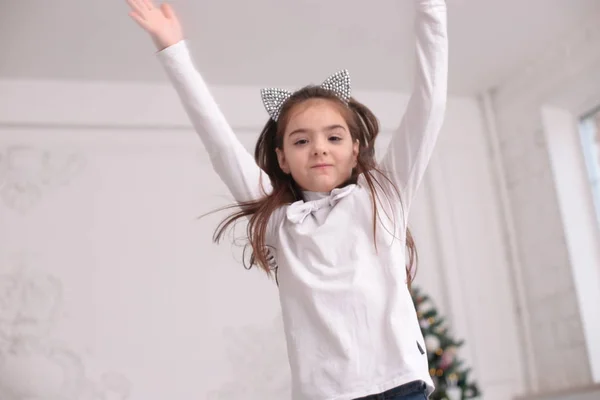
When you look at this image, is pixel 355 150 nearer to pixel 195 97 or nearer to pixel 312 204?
pixel 312 204

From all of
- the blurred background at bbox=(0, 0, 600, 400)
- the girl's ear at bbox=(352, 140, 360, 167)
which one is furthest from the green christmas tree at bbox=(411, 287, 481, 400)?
the girl's ear at bbox=(352, 140, 360, 167)

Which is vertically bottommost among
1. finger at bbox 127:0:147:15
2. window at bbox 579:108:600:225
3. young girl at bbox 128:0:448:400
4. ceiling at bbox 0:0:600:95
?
young girl at bbox 128:0:448:400

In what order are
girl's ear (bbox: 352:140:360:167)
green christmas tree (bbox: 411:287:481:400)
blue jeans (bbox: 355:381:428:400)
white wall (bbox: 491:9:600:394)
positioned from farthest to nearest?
white wall (bbox: 491:9:600:394) → green christmas tree (bbox: 411:287:481:400) → girl's ear (bbox: 352:140:360:167) → blue jeans (bbox: 355:381:428:400)

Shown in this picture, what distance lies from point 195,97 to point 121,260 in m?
2.38

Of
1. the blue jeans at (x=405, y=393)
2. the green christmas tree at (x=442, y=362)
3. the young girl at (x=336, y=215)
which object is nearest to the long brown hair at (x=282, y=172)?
the young girl at (x=336, y=215)

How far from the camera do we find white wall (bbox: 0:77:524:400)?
11.8 feet

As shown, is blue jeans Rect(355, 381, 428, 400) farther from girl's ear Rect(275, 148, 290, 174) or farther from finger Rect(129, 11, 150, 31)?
finger Rect(129, 11, 150, 31)

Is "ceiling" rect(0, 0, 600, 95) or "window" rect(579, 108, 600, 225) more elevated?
"ceiling" rect(0, 0, 600, 95)

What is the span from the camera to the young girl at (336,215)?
4.63 ft

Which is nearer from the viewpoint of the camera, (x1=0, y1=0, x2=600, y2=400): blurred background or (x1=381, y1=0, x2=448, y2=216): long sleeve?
(x1=381, y1=0, x2=448, y2=216): long sleeve

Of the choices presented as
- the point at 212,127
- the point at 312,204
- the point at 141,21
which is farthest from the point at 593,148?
the point at 141,21

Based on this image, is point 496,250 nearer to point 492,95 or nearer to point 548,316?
point 548,316

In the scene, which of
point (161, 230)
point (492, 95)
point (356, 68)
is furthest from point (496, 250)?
point (161, 230)

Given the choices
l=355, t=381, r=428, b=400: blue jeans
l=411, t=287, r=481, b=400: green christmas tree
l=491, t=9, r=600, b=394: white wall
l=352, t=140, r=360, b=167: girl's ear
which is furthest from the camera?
l=491, t=9, r=600, b=394: white wall
